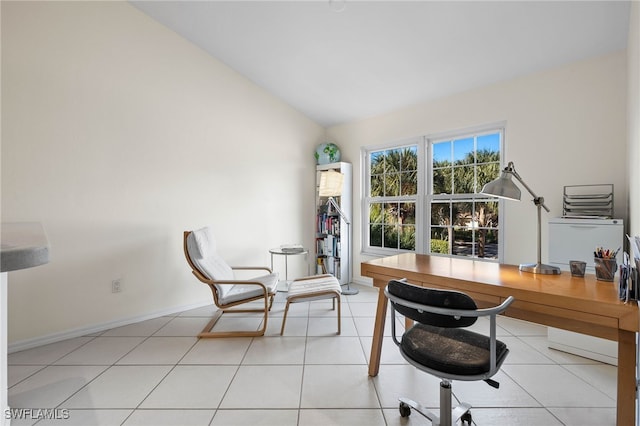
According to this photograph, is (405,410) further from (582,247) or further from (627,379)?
(582,247)

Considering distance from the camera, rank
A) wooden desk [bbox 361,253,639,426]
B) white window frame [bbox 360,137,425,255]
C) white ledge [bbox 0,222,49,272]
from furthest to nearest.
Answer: white window frame [bbox 360,137,425,255]
wooden desk [bbox 361,253,639,426]
white ledge [bbox 0,222,49,272]

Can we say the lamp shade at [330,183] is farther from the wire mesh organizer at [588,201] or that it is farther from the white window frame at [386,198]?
the wire mesh organizer at [588,201]

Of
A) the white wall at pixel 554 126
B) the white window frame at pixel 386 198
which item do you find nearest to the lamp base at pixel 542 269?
the white wall at pixel 554 126

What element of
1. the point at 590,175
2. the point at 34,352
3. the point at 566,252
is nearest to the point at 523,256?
the point at 566,252

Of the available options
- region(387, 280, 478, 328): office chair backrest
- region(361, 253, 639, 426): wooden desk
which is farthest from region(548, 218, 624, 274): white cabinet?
region(387, 280, 478, 328): office chair backrest

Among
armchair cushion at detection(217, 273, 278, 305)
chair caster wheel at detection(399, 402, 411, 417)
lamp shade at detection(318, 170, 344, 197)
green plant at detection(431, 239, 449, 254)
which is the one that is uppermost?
lamp shade at detection(318, 170, 344, 197)

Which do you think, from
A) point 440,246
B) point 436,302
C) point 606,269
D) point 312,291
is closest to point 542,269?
point 606,269

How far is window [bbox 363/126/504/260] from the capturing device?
3357 millimetres

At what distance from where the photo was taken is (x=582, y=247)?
7.61ft

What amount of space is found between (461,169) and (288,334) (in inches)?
112

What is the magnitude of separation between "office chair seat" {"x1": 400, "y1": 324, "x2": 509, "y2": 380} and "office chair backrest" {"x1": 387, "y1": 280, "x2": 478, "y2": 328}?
0.54 feet

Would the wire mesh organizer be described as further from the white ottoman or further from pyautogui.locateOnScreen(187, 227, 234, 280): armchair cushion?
pyautogui.locateOnScreen(187, 227, 234, 280): armchair cushion

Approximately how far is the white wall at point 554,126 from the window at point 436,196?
216mm

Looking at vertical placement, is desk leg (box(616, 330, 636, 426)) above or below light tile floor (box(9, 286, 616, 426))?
above
